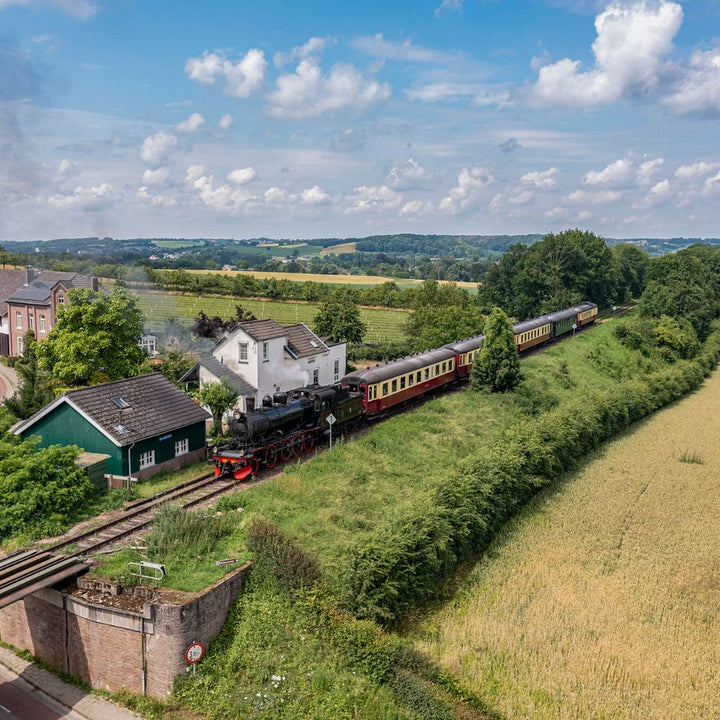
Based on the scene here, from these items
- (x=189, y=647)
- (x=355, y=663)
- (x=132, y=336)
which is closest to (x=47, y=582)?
(x=189, y=647)

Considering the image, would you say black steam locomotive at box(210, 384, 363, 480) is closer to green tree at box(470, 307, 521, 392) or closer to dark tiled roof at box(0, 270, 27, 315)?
green tree at box(470, 307, 521, 392)

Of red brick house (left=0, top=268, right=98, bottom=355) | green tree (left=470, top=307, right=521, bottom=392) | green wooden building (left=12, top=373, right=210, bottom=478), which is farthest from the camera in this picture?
red brick house (left=0, top=268, right=98, bottom=355)

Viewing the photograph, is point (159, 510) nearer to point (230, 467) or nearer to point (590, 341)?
point (230, 467)

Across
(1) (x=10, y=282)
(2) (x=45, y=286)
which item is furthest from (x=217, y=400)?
(1) (x=10, y=282)

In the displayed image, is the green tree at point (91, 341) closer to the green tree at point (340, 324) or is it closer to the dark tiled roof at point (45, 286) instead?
the dark tiled roof at point (45, 286)

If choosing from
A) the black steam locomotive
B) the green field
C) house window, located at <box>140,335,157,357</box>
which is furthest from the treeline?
the black steam locomotive

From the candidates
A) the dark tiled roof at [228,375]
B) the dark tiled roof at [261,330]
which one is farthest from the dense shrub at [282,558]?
the dark tiled roof at [261,330]
